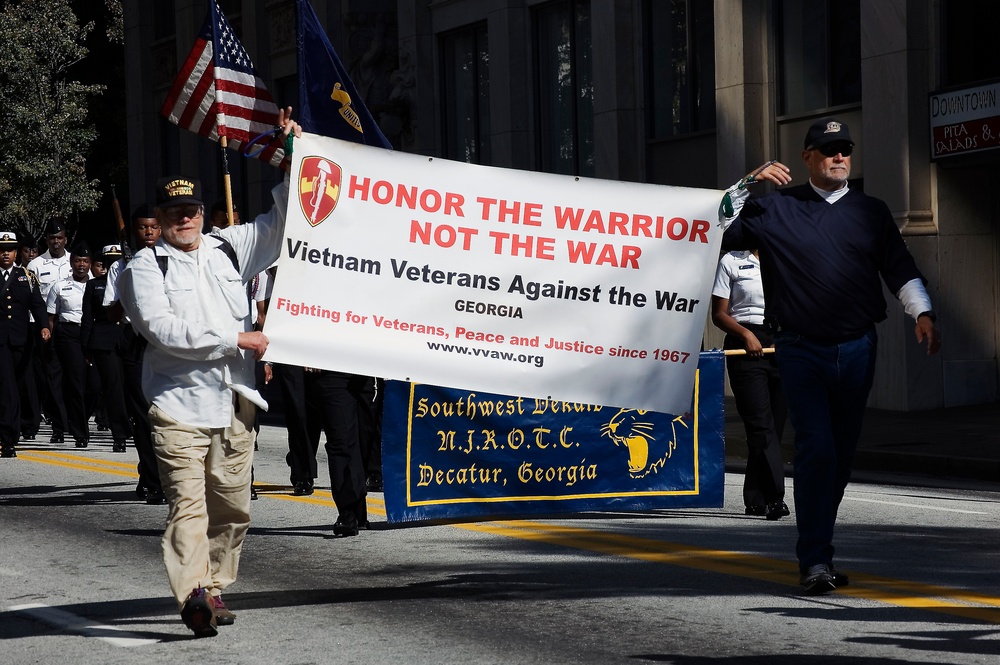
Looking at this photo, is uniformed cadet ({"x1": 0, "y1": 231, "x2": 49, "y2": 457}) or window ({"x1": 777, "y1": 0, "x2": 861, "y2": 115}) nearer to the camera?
uniformed cadet ({"x1": 0, "y1": 231, "x2": 49, "y2": 457})

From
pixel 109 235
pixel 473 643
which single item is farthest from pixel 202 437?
pixel 109 235

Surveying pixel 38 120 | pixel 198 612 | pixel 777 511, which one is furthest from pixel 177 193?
pixel 38 120

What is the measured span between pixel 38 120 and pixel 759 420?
1337 inches

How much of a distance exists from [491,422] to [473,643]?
3.12 metres

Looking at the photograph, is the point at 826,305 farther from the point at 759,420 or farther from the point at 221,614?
the point at 221,614

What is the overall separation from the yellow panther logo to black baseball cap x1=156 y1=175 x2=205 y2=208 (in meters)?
3.53

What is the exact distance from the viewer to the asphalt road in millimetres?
6129

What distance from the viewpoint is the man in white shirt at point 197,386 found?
255 inches

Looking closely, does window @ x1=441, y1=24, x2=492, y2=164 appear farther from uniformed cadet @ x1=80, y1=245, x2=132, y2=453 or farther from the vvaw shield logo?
the vvaw shield logo

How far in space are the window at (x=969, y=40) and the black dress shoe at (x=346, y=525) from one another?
1128cm

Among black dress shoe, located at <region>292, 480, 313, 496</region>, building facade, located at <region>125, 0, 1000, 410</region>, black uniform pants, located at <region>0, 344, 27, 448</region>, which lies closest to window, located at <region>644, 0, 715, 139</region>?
building facade, located at <region>125, 0, 1000, 410</region>

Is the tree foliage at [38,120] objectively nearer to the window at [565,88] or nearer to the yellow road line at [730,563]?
the window at [565,88]

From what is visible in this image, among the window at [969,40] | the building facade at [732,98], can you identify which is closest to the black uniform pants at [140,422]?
the building facade at [732,98]

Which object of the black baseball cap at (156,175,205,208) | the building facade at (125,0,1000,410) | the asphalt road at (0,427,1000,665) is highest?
the building facade at (125,0,1000,410)
